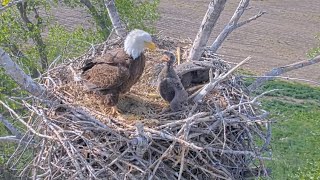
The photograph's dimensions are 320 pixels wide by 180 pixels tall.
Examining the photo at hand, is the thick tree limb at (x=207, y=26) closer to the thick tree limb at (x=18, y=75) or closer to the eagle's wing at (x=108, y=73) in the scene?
the eagle's wing at (x=108, y=73)

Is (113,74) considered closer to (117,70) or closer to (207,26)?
(117,70)

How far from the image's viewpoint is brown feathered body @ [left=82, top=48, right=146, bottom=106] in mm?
5875

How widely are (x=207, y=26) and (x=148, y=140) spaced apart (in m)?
1.61

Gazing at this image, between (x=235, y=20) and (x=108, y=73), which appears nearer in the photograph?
(x=108, y=73)

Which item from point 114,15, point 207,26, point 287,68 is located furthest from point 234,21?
point 114,15

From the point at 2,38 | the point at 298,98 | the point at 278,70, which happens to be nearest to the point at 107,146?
the point at 278,70

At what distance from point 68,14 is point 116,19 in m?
20.6

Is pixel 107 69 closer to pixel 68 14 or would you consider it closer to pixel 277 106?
pixel 277 106

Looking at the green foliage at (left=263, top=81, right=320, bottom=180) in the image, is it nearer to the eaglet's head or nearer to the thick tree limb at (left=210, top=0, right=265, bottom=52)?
the thick tree limb at (left=210, top=0, right=265, bottom=52)

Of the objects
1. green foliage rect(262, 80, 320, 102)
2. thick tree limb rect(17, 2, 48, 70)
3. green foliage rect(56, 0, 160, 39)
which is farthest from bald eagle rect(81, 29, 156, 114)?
green foliage rect(262, 80, 320, 102)

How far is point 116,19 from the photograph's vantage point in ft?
22.6

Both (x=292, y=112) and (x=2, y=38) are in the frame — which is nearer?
(x=2, y=38)

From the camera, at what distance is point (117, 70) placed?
5.92 m

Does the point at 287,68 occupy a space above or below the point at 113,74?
below
